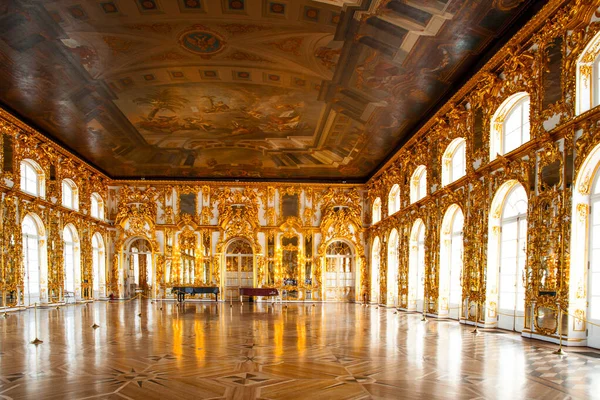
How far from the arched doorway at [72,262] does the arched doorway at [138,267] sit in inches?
164

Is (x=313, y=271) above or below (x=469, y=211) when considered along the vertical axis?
below

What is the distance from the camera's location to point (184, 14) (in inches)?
436

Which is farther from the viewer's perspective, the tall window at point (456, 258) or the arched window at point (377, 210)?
the arched window at point (377, 210)

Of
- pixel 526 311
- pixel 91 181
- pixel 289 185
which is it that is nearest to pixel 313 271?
pixel 289 185

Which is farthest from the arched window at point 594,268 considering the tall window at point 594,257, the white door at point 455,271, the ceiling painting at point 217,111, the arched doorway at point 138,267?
the arched doorway at point 138,267

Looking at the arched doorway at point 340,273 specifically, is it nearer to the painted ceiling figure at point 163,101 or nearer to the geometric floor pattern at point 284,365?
the painted ceiling figure at point 163,101

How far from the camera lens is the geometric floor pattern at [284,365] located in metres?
5.84

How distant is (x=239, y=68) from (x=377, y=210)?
14.5 metres

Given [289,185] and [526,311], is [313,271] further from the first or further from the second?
[526,311]

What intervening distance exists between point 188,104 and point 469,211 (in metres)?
10.5

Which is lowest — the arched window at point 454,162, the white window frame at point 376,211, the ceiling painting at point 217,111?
the white window frame at point 376,211

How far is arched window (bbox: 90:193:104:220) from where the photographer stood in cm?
2596

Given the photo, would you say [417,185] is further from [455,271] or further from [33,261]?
[33,261]

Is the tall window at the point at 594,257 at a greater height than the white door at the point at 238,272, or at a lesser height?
greater
